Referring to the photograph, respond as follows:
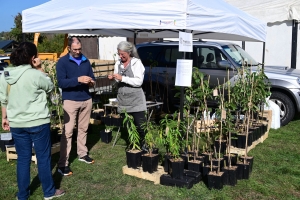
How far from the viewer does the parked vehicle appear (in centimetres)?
677

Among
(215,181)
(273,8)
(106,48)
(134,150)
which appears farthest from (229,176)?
(106,48)

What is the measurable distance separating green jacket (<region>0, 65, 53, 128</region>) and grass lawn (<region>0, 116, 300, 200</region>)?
0.99 metres

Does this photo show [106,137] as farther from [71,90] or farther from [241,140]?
[241,140]

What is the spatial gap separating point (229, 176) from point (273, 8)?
7599 mm

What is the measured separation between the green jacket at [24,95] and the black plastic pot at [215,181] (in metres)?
1.86

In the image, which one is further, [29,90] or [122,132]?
[122,132]

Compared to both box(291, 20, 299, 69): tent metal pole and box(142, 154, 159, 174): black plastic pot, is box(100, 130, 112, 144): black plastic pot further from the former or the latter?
box(291, 20, 299, 69): tent metal pole

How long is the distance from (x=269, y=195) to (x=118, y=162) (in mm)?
2016

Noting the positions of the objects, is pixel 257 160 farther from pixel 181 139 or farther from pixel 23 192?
pixel 23 192

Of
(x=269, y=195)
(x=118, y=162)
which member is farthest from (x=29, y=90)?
(x=269, y=195)

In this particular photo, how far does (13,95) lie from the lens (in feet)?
10.5

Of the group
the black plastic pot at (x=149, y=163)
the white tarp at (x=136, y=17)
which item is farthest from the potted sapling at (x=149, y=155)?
the white tarp at (x=136, y=17)

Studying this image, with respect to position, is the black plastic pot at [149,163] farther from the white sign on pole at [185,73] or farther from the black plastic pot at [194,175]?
the white sign on pole at [185,73]

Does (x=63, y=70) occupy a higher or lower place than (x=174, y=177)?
higher
